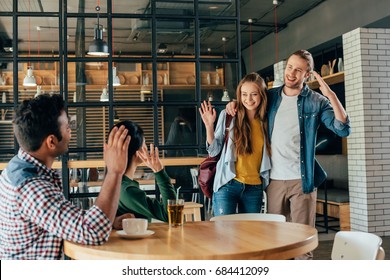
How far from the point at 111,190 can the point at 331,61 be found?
636 centimetres

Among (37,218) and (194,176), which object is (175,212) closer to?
(37,218)

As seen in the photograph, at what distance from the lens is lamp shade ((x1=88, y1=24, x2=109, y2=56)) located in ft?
11.5

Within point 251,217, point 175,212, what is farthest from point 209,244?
point 251,217

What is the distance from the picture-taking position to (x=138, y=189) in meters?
2.00

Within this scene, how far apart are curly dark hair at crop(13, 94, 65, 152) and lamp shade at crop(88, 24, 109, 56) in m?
1.99

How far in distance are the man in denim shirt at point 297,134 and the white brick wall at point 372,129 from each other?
3240 millimetres

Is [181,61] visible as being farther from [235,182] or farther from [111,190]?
[111,190]

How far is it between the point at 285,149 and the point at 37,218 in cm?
147

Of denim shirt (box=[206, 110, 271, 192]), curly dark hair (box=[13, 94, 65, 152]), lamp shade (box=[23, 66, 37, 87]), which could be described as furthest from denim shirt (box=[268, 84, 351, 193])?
lamp shade (box=[23, 66, 37, 87])

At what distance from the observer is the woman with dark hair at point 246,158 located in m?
2.55

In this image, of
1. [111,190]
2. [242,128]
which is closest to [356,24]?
[242,128]

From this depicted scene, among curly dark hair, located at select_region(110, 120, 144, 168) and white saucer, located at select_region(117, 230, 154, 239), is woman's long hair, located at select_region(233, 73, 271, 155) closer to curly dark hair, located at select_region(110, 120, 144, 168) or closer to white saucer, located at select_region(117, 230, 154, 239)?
curly dark hair, located at select_region(110, 120, 144, 168)

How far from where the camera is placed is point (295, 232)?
5.67ft

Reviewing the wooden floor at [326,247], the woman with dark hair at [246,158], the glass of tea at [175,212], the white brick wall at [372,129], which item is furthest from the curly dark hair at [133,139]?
the white brick wall at [372,129]
